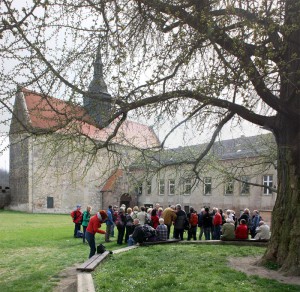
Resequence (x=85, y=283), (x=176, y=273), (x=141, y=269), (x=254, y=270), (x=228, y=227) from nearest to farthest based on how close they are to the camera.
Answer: (x=85, y=283) < (x=176, y=273) < (x=141, y=269) < (x=254, y=270) < (x=228, y=227)

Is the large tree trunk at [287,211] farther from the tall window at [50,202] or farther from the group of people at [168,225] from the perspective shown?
the tall window at [50,202]

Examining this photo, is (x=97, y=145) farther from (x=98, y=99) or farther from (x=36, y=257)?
Result: (x=36, y=257)

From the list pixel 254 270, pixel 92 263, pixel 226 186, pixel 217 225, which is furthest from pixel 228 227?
pixel 92 263

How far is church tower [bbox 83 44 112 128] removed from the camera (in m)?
8.29

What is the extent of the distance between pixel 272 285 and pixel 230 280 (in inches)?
31.8

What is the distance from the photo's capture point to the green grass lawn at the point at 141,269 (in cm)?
723

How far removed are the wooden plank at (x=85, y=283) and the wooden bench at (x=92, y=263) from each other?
369mm

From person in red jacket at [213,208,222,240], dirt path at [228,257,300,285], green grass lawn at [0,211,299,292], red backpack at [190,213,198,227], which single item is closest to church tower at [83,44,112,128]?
green grass lawn at [0,211,299,292]

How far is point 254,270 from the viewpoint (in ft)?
29.0

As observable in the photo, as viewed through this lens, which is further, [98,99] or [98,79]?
[98,99]

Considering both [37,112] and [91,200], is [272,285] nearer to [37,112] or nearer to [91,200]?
[37,112]

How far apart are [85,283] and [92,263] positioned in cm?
182

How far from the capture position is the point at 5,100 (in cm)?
768

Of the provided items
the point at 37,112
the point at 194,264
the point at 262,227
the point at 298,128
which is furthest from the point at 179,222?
the point at 37,112
